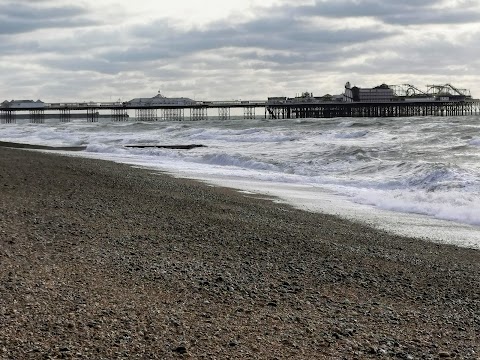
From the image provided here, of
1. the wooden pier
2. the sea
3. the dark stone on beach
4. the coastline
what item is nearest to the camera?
the dark stone on beach

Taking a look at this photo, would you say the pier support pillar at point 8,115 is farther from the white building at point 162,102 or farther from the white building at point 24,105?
the white building at point 162,102

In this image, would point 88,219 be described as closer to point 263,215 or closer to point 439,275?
point 263,215

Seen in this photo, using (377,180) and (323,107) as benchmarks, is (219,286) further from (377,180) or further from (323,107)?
(323,107)

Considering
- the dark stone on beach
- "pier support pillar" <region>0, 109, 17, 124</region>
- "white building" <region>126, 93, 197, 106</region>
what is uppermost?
"white building" <region>126, 93, 197, 106</region>

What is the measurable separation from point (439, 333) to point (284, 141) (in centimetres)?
3258

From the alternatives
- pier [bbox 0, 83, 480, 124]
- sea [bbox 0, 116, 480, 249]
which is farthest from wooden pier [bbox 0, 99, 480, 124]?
sea [bbox 0, 116, 480, 249]

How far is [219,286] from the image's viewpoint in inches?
222

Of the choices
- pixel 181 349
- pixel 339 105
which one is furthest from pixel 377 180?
pixel 339 105

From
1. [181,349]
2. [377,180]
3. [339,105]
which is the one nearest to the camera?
[181,349]

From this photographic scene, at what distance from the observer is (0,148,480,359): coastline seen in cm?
429

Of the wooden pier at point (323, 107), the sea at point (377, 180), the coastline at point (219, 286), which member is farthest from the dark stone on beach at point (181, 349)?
the wooden pier at point (323, 107)

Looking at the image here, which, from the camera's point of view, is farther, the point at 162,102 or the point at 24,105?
the point at 24,105

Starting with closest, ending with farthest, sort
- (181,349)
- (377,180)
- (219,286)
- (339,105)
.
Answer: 1. (181,349)
2. (219,286)
3. (377,180)
4. (339,105)

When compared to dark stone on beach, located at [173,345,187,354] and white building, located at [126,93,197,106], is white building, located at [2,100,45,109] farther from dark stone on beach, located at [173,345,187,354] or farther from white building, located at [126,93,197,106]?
dark stone on beach, located at [173,345,187,354]
